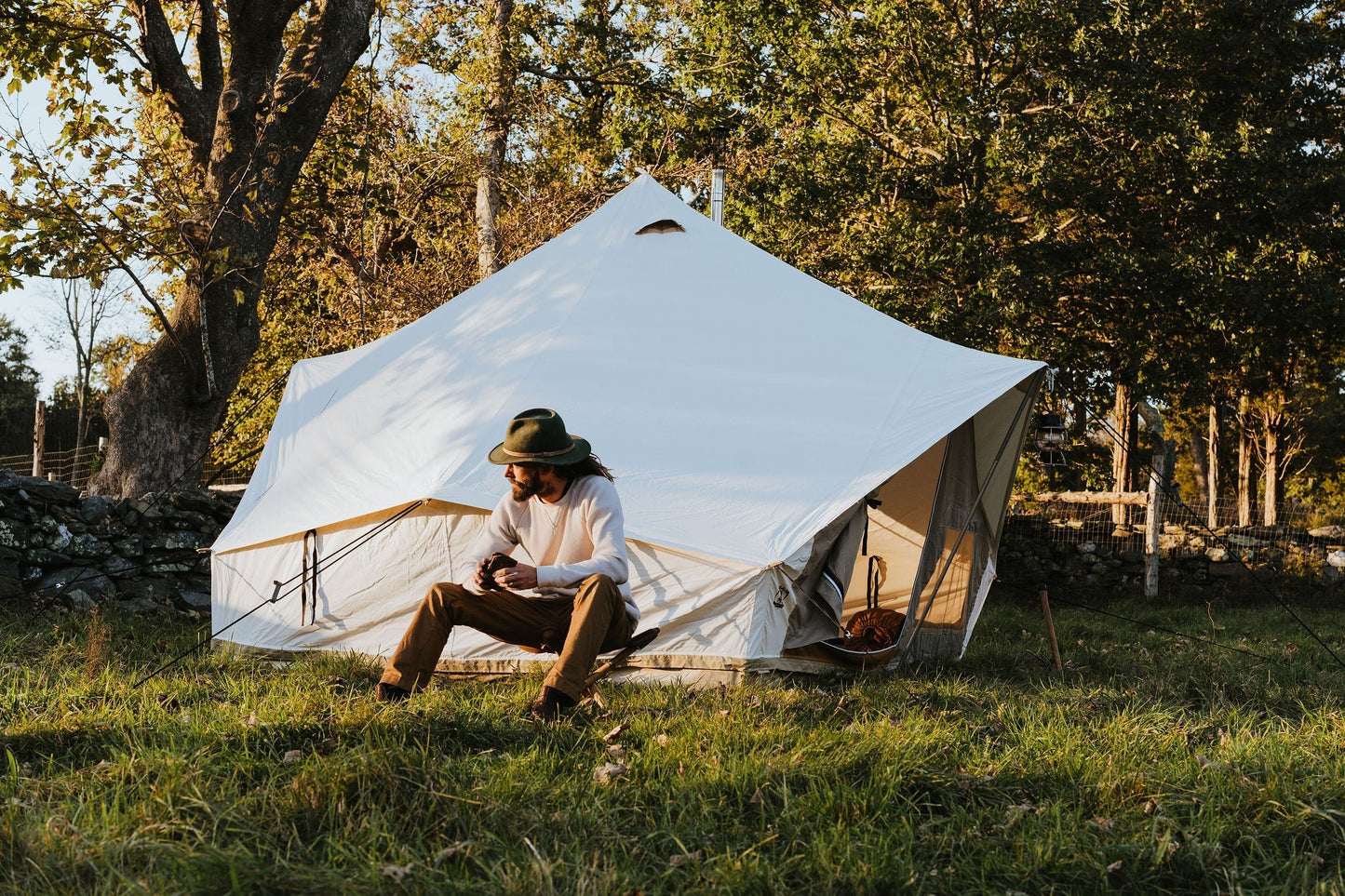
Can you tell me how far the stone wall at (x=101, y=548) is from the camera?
666 centimetres

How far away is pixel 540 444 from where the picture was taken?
420 cm

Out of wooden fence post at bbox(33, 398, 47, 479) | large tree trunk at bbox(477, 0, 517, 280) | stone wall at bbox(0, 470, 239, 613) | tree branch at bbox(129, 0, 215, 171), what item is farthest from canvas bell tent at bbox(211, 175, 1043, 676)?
wooden fence post at bbox(33, 398, 47, 479)

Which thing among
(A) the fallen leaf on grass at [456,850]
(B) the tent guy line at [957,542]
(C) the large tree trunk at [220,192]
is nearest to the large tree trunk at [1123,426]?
(B) the tent guy line at [957,542]

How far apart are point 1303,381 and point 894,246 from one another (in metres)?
9.20

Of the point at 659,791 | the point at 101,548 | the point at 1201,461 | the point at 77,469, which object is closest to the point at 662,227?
the point at 101,548

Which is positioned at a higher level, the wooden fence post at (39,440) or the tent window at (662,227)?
the tent window at (662,227)

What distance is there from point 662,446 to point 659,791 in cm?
248

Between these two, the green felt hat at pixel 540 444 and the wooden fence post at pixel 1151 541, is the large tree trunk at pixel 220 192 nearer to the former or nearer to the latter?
the green felt hat at pixel 540 444

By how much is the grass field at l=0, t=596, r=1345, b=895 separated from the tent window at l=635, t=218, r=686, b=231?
9.22ft

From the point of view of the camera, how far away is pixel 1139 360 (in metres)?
11.2

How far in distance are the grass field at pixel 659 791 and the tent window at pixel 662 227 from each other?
2811 millimetres

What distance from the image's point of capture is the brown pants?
3730 millimetres

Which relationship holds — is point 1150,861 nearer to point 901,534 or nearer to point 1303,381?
point 901,534

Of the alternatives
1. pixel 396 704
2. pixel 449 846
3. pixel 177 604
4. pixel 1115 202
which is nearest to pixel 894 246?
pixel 1115 202
